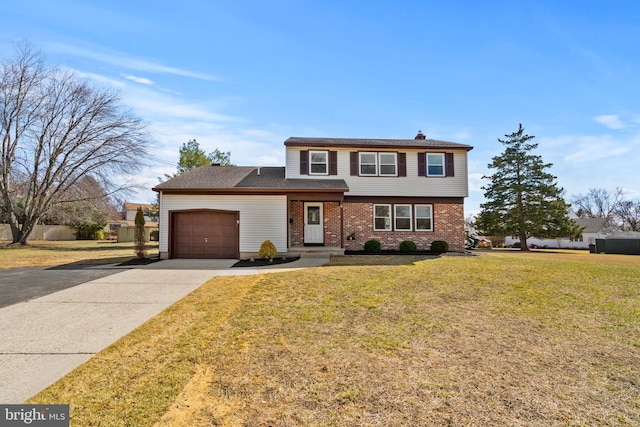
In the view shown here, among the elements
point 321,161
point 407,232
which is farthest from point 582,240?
point 321,161

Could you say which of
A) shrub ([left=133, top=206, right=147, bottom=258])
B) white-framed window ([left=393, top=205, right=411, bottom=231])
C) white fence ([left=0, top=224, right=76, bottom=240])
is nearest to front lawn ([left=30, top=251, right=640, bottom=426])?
shrub ([left=133, top=206, right=147, bottom=258])

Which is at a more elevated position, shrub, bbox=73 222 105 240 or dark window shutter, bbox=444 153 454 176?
dark window shutter, bbox=444 153 454 176

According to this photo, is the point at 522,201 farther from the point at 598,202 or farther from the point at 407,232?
the point at 598,202

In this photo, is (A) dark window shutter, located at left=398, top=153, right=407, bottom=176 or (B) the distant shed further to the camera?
(B) the distant shed

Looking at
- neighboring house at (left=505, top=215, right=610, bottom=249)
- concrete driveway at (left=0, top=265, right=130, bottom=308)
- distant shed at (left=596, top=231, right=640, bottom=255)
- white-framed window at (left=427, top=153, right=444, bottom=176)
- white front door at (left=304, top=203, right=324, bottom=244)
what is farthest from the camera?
neighboring house at (left=505, top=215, right=610, bottom=249)

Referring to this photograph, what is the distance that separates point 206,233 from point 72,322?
930 cm

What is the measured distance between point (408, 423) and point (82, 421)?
277 cm

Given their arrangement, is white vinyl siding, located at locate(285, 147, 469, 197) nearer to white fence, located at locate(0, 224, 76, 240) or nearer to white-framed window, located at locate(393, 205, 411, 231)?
white-framed window, located at locate(393, 205, 411, 231)

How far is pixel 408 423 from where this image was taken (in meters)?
2.81

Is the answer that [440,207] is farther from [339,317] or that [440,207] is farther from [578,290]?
[339,317]

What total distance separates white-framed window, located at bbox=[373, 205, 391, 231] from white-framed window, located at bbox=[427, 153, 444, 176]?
299 centimetres

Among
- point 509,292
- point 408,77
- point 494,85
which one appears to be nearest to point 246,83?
point 408,77

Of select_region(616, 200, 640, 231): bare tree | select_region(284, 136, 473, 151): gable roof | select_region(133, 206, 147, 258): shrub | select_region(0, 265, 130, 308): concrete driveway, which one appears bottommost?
select_region(0, 265, 130, 308): concrete driveway

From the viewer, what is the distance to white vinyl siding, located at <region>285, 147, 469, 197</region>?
17.4m
